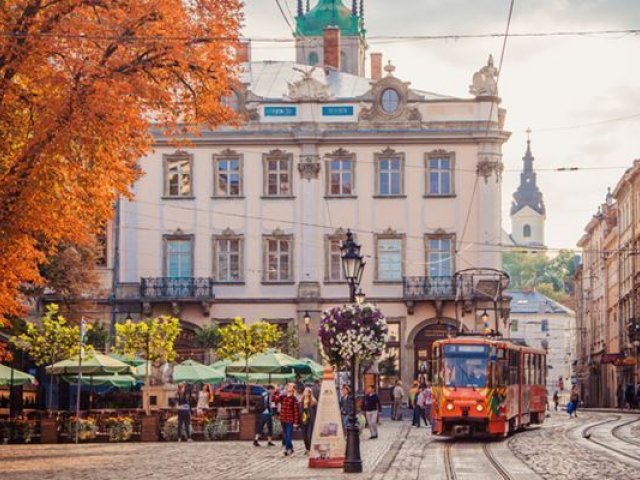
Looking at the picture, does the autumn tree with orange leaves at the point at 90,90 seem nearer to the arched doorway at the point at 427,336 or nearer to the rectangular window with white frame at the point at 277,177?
the arched doorway at the point at 427,336

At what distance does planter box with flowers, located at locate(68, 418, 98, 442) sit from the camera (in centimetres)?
3869

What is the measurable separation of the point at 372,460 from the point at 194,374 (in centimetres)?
1732

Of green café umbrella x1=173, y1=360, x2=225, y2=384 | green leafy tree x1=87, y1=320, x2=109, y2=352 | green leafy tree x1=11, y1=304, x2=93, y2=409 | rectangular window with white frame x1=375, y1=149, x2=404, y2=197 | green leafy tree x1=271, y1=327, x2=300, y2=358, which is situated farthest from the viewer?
rectangular window with white frame x1=375, y1=149, x2=404, y2=197

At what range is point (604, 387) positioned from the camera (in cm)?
9894

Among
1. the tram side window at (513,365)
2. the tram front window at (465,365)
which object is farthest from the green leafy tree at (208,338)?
the tram front window at (465,365)

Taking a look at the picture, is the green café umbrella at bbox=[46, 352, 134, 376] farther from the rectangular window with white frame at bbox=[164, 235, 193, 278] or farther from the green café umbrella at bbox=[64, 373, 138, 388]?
the rectangular window with white frame at bbox=[164, 235, 193, 278]

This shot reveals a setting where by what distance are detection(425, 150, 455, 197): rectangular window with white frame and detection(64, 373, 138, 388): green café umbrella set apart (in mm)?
16637

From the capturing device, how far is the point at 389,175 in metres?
61.2

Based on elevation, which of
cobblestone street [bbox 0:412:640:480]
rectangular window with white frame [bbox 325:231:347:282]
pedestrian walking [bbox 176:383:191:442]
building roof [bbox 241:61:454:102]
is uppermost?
building roof [bbox 241:61:454:102]

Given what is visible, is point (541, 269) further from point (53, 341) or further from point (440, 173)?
point (53, 341)

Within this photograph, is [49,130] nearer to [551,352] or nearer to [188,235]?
[188,235]

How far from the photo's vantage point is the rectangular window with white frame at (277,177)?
61.5 m

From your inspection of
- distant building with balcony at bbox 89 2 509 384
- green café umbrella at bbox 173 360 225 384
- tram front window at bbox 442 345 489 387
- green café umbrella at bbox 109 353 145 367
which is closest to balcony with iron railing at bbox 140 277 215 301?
distant building with balcony at bbox 89 2 509 384

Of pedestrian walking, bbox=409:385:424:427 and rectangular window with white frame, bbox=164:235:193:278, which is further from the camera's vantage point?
rectangular window with white frame, bbox=164:235:193:278
